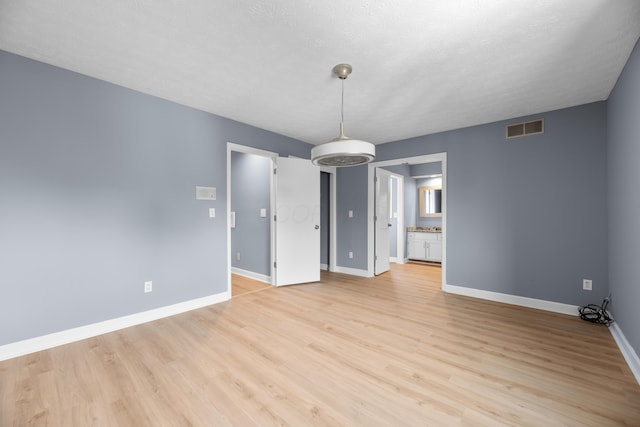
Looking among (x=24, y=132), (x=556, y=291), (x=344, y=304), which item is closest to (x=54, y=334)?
(x=24, y=132)

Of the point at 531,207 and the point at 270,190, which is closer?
the point at 531,207

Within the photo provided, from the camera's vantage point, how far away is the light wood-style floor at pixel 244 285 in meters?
4.09

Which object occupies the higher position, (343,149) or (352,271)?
(343,149)

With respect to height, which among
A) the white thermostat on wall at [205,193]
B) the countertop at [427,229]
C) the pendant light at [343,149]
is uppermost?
the pendant light at [343,149]

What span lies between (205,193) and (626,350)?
4484 mm

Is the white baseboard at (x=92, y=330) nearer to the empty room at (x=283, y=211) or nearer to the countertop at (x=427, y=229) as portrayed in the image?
the empty room at (x=283, y=211)

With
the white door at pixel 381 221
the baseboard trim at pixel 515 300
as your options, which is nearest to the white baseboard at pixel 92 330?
the white door at pixel 381 221

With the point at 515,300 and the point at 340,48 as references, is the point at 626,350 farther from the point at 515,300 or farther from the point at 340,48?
the point at 340,48

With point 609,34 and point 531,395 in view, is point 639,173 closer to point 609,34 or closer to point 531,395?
point 609,34

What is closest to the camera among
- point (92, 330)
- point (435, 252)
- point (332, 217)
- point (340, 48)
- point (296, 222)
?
point (340, 48)

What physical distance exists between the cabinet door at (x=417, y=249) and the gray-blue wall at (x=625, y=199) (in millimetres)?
3753

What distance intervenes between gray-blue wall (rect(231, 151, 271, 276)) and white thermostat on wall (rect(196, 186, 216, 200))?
1185 millimetres

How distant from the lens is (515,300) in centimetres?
358

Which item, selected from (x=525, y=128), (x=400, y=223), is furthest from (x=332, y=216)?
(x=525, y=128)
